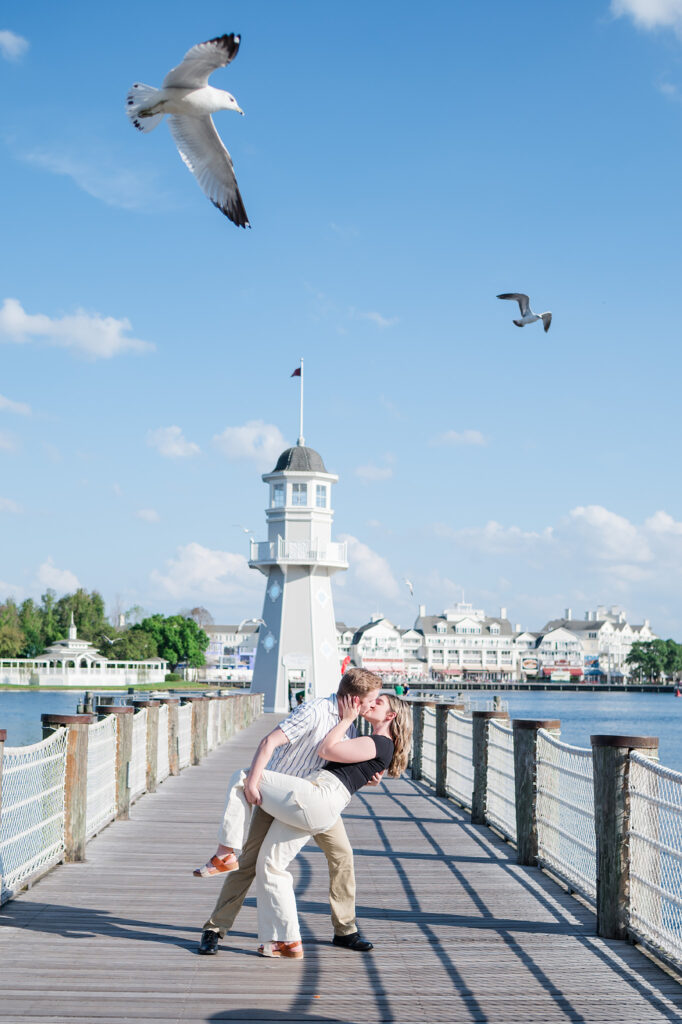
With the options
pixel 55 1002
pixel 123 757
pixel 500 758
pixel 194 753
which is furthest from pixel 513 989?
pixel 194 753

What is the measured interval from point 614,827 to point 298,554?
40.6m

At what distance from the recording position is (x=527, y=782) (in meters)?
8.84

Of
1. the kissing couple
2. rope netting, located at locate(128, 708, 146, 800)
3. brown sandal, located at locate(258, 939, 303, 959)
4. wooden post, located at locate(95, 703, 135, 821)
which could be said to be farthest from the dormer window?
brown sandal, located at locate(258, 939, 303, 959)

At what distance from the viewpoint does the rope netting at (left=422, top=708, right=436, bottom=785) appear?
666 inches

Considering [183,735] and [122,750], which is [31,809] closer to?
[122,750]

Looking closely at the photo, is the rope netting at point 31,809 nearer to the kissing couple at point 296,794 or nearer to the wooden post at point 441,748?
the kissing couple at point 296,794

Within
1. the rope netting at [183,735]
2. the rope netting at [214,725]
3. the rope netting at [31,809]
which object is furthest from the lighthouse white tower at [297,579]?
the rope netting at [31,809]

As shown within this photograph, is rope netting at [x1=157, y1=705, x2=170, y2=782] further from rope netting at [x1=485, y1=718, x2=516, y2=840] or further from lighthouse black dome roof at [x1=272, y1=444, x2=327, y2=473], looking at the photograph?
lighthouse black dome roof at [x1=272, y1=444, x2=327, y2=473]

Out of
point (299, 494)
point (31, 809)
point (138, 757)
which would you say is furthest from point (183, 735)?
point (299, 494)

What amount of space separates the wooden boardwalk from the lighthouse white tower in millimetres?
37098

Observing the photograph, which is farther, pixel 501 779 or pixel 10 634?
pixel 10 634

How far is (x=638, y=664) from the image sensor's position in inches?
7156

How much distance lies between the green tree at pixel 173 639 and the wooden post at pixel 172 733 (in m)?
109

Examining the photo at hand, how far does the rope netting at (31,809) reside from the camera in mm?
6969
